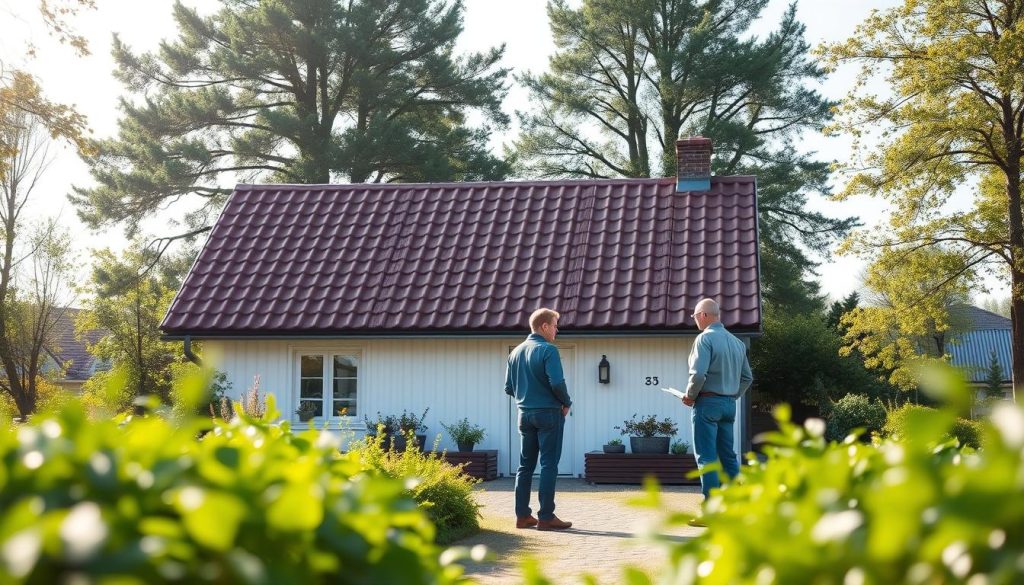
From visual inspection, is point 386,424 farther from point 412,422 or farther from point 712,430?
point 712,430

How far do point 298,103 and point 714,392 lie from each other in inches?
972

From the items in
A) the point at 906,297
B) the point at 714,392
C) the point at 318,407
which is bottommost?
Answer: the point at 318,407

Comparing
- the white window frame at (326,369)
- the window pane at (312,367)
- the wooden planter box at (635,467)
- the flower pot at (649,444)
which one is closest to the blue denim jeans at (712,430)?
the wooden planter box at (635,467)

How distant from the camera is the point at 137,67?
104 feet

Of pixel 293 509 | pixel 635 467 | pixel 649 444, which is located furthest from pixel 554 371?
pixel 293 509

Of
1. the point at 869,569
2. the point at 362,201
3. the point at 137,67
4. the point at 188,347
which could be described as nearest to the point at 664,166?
the point at 362,201

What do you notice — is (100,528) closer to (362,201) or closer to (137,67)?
(362,201)

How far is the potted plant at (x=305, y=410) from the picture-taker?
693 inches

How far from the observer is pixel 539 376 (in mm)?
9742

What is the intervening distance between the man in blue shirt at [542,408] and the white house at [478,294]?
6.31 meters

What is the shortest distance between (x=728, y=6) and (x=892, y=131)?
33.0 feet

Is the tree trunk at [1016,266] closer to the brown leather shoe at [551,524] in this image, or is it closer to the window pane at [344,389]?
the window pane at [344,389]

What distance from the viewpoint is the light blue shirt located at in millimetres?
9609

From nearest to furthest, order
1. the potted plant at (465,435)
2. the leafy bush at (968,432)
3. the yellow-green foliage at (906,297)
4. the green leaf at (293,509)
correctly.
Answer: the green leaf at (293,509) → the potted plant at (465,435) → the leafy bush at (968,432) → the yellow-green foliage at (906,297)
